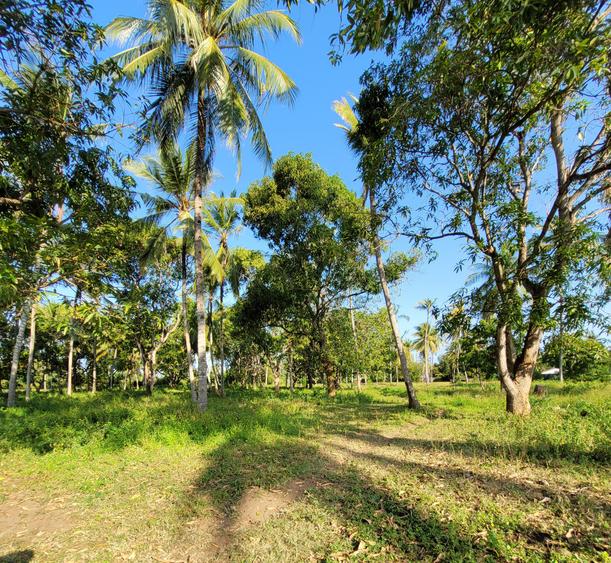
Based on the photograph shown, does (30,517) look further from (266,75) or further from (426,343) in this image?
(426,343)

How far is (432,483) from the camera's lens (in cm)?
432

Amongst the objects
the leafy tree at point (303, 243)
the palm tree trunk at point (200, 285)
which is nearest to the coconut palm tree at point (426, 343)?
the leafy tree at point (303, 243)

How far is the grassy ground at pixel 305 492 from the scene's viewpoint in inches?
120

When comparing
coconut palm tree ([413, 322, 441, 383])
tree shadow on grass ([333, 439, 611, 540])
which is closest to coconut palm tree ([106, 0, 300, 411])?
tree shadow on grass ([333, 439, 611, 540])

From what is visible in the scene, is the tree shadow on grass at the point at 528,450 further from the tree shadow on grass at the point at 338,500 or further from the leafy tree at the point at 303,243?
the leafy tree at the point at 303,243

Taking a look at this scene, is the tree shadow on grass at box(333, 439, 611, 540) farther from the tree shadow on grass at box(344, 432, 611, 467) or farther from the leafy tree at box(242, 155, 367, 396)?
the leafy tree at box(242, 155, 367, 396)

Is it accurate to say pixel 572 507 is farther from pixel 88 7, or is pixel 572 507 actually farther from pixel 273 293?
pixel 273 293

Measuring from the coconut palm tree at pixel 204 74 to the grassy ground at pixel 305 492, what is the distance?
3.68m

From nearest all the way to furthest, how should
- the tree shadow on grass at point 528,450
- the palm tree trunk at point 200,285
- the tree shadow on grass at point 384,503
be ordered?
the tree shadow on grass at point 384,503 → the tree shadow on grass at point 528,450 → the palm tree trunk at point 200,285

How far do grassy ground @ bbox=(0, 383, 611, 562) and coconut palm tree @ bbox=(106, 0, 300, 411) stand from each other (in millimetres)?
3680

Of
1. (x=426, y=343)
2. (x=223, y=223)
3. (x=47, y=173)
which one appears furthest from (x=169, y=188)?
(x=426, y=343)

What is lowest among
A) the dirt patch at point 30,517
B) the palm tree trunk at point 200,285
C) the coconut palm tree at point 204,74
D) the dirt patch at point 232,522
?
the dirt patch at point 232,522

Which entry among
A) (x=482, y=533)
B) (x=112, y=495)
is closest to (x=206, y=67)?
(x=112, y=495)

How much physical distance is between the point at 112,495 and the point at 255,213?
1285 cm
